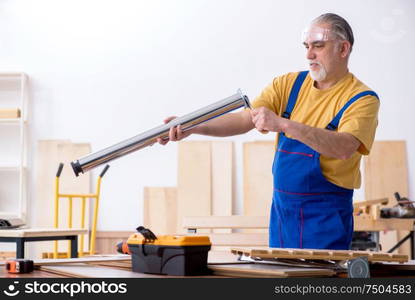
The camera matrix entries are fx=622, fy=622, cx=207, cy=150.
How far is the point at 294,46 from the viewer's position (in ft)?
20.0

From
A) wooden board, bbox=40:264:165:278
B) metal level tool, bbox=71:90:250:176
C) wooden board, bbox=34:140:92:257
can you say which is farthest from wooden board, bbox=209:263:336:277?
wooden board, bbox=34:140:92:257

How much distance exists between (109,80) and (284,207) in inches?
178

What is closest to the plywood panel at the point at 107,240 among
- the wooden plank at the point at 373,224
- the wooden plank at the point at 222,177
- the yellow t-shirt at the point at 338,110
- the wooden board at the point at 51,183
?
the wooden board at the point at 51,183

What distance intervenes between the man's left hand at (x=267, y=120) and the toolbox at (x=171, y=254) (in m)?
0.62

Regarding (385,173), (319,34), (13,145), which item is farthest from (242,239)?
(13,145)

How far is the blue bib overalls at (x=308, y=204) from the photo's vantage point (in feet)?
6.30

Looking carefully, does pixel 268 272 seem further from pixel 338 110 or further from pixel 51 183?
pixel 51 183

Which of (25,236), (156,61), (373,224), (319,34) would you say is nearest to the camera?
(319,34)

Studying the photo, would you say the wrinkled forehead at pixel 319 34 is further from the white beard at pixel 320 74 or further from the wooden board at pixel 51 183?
the wooden board at pixel 51 183

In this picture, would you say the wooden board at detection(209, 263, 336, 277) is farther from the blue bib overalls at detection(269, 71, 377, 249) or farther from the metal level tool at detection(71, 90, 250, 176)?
the blue bib overalls at detection(269, 71, 377, 249)

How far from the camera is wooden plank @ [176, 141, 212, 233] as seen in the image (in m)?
5.92

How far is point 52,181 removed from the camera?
6129 millimetres

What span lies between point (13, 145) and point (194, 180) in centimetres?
189

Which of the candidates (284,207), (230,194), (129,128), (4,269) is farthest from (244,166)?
(4,269)
